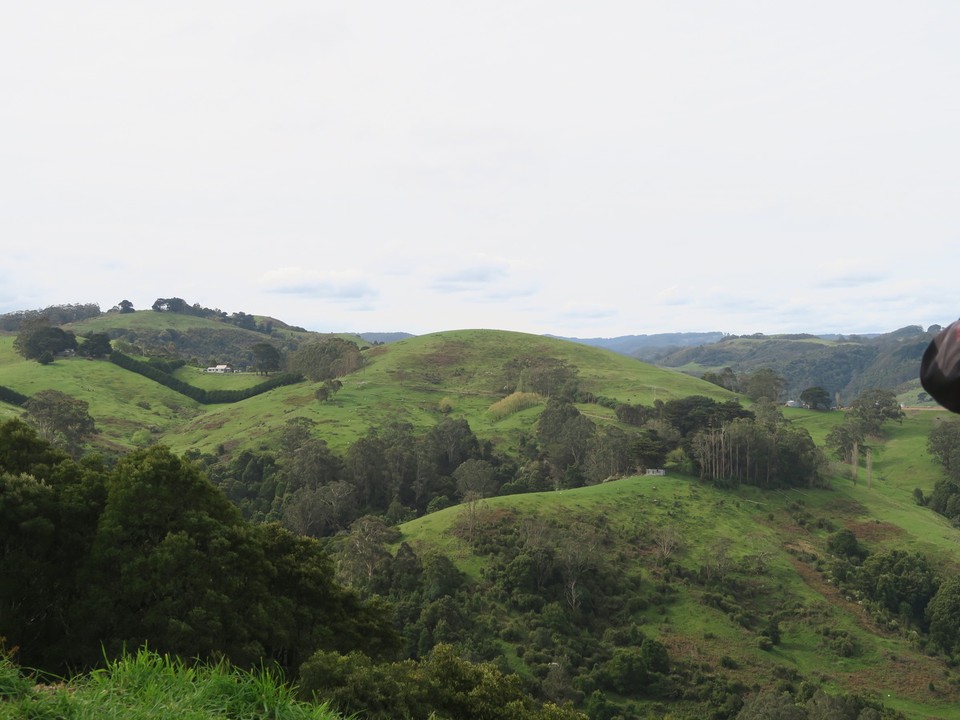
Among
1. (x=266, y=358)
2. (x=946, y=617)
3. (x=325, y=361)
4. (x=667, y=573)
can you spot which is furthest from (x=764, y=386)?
(x=266, y=358)

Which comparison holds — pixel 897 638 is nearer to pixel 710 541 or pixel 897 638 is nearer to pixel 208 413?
pixel 710 541

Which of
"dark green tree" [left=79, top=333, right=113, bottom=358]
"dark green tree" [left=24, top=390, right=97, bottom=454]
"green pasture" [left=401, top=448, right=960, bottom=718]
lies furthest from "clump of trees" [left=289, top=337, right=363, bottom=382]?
"green pasture" [left=401, top=448, right=960, bottom=718]

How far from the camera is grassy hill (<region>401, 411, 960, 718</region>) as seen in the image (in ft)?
142

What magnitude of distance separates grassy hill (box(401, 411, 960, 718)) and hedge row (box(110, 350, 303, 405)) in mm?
64208

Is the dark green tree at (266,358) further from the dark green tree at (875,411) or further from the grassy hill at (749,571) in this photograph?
the dark green tree at (875,411)

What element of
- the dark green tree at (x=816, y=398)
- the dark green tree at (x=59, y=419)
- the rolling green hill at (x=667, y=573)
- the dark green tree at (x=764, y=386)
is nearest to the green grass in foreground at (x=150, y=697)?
the rolling green hill at (x=667, y=573)

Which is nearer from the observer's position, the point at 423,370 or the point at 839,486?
the point at 839,486

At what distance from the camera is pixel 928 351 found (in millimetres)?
2555

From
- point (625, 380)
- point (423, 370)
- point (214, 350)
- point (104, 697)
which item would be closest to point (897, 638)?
point (104, 697)

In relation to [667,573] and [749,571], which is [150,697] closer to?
[667,573]

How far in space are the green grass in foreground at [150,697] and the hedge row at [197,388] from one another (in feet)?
369

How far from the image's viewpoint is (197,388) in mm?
119500

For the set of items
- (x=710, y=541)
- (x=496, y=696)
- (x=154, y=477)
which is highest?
(x=154, y=477)

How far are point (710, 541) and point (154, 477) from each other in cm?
4887
